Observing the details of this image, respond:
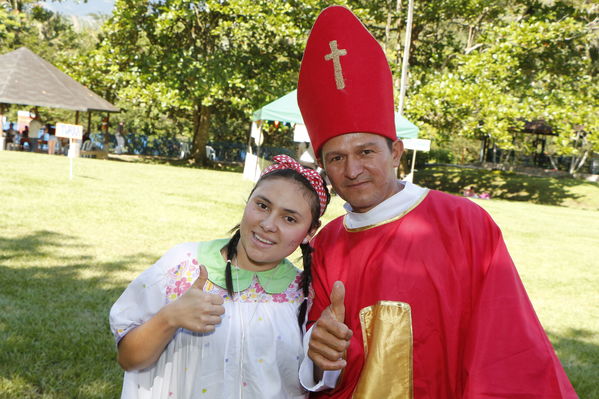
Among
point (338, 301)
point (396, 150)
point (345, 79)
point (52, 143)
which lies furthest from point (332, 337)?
point (52, 143)

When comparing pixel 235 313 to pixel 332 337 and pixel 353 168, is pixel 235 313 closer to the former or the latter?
pixel 332 337

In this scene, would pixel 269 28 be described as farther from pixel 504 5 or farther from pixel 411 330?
pixel 411 330

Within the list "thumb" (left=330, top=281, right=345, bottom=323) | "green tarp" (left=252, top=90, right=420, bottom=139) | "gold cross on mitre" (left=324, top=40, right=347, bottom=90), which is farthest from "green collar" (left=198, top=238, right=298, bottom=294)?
"green tarp" (left=252, top=90, right=420, bottom=139)

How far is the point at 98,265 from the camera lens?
5.98m

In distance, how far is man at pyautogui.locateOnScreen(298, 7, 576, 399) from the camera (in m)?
1.82

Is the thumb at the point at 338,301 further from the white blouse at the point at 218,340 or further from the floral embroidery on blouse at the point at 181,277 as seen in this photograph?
the floral embroidery on blouse at the point at 181,277

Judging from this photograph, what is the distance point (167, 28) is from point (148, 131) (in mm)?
13310

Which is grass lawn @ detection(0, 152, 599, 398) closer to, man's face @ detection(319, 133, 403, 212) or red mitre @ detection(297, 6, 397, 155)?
man's face @ detection(319, 133, 403, 212)

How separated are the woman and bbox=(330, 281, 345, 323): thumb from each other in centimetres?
32

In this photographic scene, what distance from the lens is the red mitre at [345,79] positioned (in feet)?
7.50

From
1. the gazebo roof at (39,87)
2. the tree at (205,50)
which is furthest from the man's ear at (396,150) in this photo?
the gazebo roof at (39,87)

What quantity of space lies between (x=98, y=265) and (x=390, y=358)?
4.82 metres

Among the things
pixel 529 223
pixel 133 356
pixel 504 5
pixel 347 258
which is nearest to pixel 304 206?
pixel 347 258

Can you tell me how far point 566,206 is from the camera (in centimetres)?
2355
